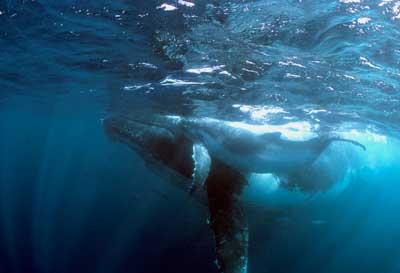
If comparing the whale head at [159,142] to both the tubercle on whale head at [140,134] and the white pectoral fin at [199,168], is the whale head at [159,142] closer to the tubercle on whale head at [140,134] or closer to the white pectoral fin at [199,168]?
the tubercle on whale head at [140,134]

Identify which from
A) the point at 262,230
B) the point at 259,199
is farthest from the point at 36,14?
the point at 262,230

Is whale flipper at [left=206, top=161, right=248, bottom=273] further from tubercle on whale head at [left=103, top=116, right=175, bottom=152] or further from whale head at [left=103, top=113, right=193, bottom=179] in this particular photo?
tubercle on whale head at [left=103, top=116, right=175, bottom=152]

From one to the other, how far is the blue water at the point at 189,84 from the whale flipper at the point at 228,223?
12.0 ft

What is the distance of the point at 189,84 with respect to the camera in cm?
1331

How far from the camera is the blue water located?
859cm

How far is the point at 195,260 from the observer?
18.3 metres

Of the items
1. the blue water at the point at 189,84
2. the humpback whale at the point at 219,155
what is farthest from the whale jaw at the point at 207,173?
the blue water at the point at 189,84

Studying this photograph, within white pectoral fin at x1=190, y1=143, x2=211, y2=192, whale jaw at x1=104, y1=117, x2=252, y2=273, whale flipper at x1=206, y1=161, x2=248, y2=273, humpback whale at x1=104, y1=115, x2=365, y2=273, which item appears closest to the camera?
whale flipper at x1=206, y1=161, x2=248, y2=273

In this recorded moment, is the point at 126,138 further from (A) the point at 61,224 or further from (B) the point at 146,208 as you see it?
(A) the point at 61,224

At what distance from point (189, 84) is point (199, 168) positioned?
5088 mm

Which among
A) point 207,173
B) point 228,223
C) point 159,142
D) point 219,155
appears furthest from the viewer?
point 219,155

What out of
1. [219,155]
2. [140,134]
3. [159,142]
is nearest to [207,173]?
[219,155]

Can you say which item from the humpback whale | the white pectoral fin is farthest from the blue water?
the white pectoral fin

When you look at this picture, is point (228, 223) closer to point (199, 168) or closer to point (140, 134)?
point (199, 168)
